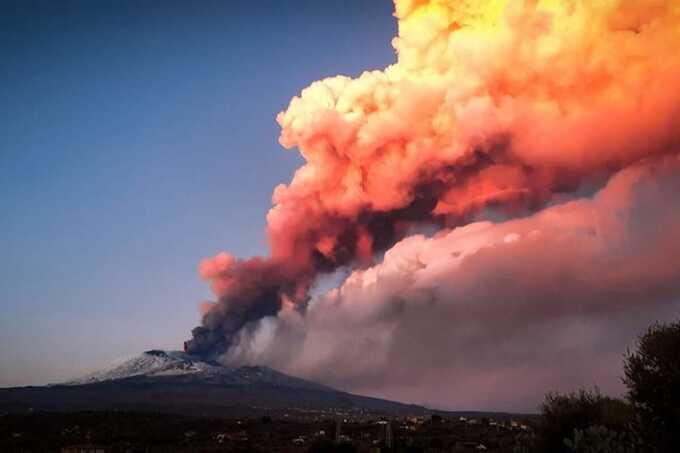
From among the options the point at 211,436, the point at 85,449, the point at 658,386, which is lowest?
the point at 85,449

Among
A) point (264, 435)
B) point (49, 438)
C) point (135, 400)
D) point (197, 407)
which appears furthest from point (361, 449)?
point (135, 400)

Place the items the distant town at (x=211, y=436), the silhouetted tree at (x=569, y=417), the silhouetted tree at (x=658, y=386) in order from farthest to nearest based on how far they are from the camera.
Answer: the distant town at (x=211, y=436) < the silhouetted tree at (x=569, y=417) < the silhouetted tree at (x=658, y=386)

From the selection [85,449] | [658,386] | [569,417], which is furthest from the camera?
[85,449]

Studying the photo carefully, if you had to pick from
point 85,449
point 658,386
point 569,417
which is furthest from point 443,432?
point 658,386

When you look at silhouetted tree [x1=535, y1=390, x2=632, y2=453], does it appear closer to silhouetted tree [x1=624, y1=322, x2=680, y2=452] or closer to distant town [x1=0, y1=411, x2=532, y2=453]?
silhouetted tree [x1=624, y1=322, x2=680, y2=452]

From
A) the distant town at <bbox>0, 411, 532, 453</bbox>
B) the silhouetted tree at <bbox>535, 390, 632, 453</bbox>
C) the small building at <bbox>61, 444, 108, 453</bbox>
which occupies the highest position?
the silhouetted tree at <bbox>535, 390, 632, 453</bbox>

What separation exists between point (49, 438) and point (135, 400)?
11749 centimetres

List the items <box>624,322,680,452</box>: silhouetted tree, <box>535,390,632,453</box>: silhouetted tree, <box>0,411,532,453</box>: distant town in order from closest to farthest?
<box>624,322,680,452</box>: silhouetted tree, <box>535,390,632,453</box>: silhouetted tree, <box>0,411,532,453</box>: distant town

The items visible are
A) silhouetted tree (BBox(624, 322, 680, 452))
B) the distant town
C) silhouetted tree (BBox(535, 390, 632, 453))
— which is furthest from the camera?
the distant town

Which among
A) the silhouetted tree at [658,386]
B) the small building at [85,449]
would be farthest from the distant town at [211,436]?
the silhouetted tree at [658,386]

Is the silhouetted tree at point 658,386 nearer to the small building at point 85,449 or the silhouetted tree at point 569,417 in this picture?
the silhouetted tree at point 569,417

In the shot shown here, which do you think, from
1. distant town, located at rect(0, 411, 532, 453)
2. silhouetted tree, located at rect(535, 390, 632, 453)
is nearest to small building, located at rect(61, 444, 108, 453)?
distant town, located at rect(0, 411, 532, 453)

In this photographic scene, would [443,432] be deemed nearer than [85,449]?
Result: No

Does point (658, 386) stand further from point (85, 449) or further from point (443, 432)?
point (443, 432)
